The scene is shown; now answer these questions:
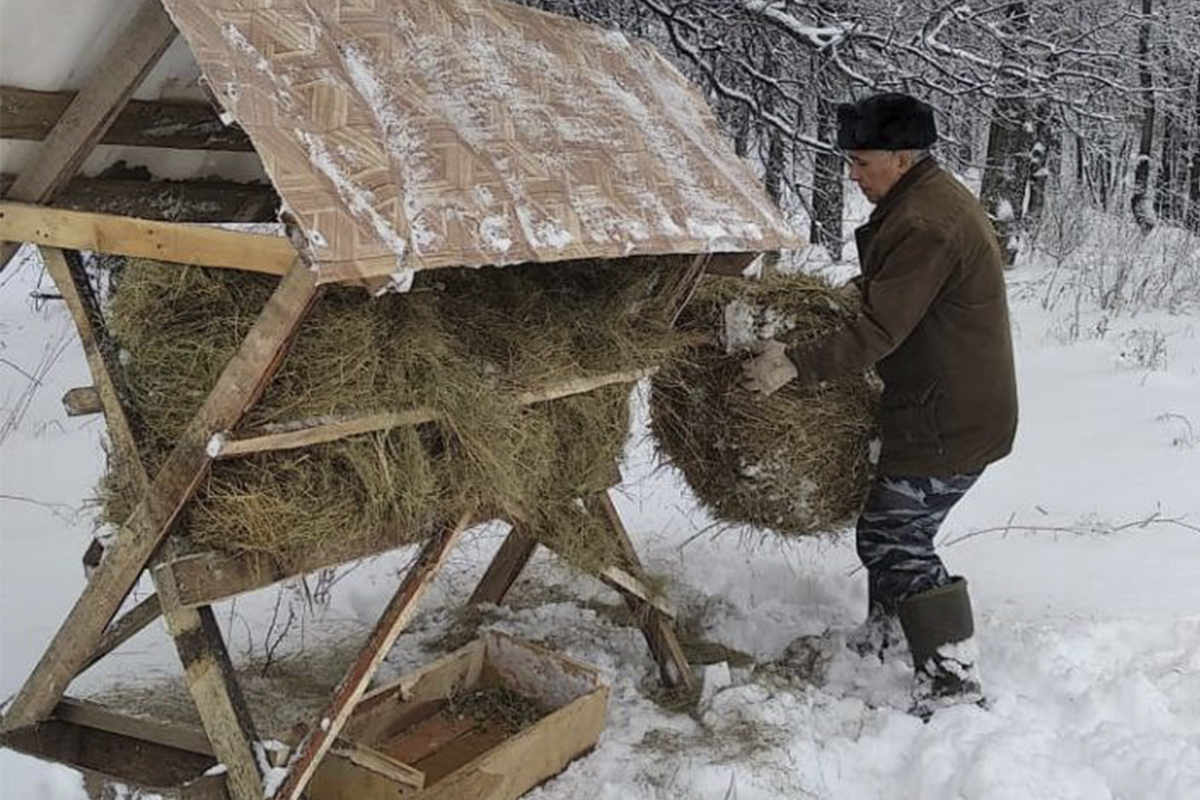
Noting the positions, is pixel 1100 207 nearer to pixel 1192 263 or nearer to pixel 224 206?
pixel 1192 263

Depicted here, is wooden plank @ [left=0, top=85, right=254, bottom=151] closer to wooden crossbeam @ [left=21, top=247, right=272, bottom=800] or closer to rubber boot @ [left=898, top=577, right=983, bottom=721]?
wooden crossbeam @ [left=21, top=247, right=272, bottom=800]

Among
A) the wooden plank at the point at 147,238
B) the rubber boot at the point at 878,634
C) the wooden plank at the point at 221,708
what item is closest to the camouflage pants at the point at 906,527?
the rubber boot at the point at 878,634

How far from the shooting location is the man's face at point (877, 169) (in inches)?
145

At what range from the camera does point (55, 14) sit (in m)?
2.44

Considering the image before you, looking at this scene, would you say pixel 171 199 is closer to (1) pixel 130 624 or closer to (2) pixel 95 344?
(2) pixel 95 344

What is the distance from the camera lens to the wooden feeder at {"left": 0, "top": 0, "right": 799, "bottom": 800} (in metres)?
2.27

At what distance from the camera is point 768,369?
11.8ft

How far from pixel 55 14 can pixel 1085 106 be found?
22.4 ft

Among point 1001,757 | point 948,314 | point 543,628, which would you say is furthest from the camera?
point 543,628

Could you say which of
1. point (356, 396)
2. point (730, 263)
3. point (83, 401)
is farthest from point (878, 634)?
point (83, 401)

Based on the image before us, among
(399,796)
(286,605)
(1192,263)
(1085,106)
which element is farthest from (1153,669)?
(1192,263)

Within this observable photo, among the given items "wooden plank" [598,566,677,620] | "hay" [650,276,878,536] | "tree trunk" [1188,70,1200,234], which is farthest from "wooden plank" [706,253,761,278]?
"tree trunk" [1188,70,1200,234]

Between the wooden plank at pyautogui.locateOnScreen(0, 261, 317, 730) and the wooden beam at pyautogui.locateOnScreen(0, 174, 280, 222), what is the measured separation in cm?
81

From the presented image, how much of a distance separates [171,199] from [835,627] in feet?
9.00
